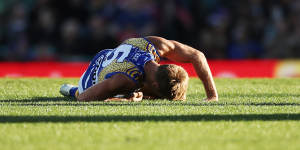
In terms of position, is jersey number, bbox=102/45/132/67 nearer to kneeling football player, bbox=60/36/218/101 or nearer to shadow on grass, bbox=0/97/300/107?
kneeling football player, bbox=60/36/218/101

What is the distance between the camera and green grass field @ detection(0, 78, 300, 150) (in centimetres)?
368

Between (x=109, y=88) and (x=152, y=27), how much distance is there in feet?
22.4

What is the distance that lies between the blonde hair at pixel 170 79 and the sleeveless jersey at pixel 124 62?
0.71 feet

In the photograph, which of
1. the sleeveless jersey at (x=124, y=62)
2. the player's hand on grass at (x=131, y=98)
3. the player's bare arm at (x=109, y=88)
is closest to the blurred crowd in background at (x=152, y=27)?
the sleeveless jersey at (x=124, y=62)

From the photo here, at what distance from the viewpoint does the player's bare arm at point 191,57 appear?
20.1 ft

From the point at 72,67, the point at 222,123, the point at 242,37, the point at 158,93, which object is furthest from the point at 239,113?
the point at 242,37

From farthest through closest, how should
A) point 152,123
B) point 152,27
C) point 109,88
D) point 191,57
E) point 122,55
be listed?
point 152,27 < point 191,57 < point 122,55 < point 109,88 < point 152,123

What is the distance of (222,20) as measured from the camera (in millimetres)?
12609

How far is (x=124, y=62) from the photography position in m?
5.75

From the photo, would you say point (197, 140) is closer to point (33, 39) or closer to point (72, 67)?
point (72, 67)

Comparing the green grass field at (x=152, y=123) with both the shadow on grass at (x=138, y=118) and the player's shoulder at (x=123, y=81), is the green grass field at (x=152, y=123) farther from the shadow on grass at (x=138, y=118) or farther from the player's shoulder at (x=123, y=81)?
the player's shoulder at (x=123, y=81)

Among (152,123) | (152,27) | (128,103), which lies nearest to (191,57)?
(128,103)

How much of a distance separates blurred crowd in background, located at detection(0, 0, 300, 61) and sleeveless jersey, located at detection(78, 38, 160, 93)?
5.99 meters

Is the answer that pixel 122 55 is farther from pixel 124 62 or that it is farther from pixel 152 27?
pixel 152 27
